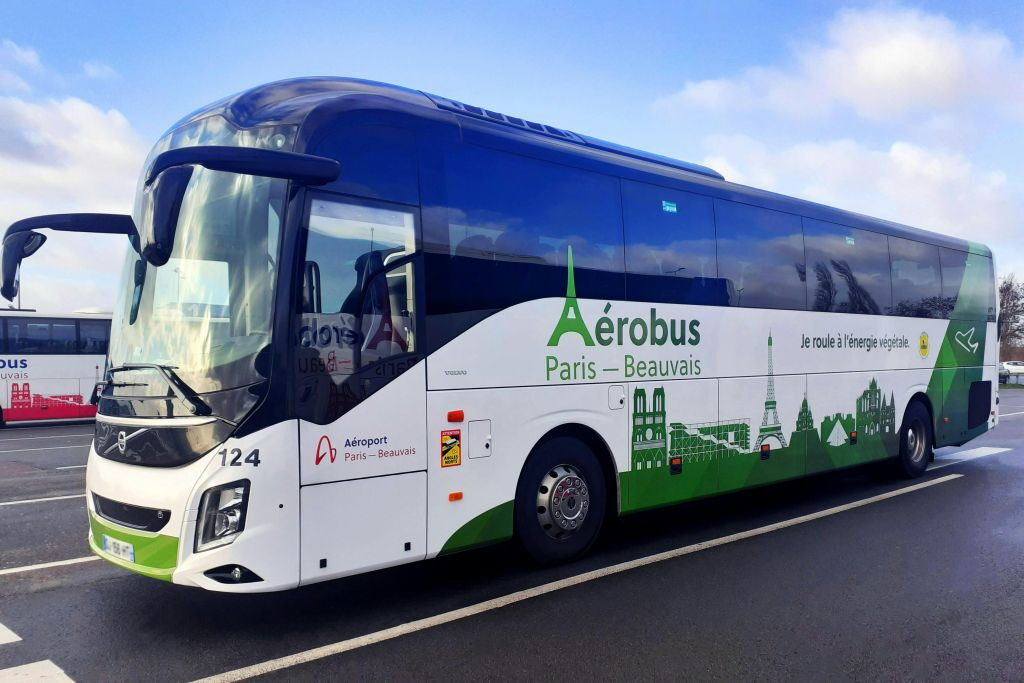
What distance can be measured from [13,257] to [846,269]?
8.92 m

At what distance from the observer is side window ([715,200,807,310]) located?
8156 mm

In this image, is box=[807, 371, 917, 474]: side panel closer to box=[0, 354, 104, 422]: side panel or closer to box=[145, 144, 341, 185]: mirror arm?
box=[145, 144, 341, 185]: mirror arm

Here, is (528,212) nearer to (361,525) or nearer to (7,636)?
(361,525)

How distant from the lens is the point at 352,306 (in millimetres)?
5098

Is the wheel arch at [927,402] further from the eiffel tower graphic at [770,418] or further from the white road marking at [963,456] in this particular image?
the eiffel tower graphic at [770,418]

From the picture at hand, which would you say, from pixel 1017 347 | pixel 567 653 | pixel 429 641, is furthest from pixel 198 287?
pixel 1017 347

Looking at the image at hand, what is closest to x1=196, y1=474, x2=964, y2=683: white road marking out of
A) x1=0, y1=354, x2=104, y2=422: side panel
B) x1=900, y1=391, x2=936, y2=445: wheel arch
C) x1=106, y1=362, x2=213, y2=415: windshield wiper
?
x1=106, y1=362, x2=213, y2=415: windshield wiper

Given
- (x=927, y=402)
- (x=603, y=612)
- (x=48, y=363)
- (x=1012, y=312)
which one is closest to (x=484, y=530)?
(x=603, y=612)

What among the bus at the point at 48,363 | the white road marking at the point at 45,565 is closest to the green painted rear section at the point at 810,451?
the white road marking at the point at 45,565

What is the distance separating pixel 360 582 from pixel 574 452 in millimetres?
2023

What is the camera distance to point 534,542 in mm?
6285

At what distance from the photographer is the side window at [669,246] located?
23.5ft

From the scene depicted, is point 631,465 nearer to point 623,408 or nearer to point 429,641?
point 623,408

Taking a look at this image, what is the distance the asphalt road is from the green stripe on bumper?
45 centimetres
